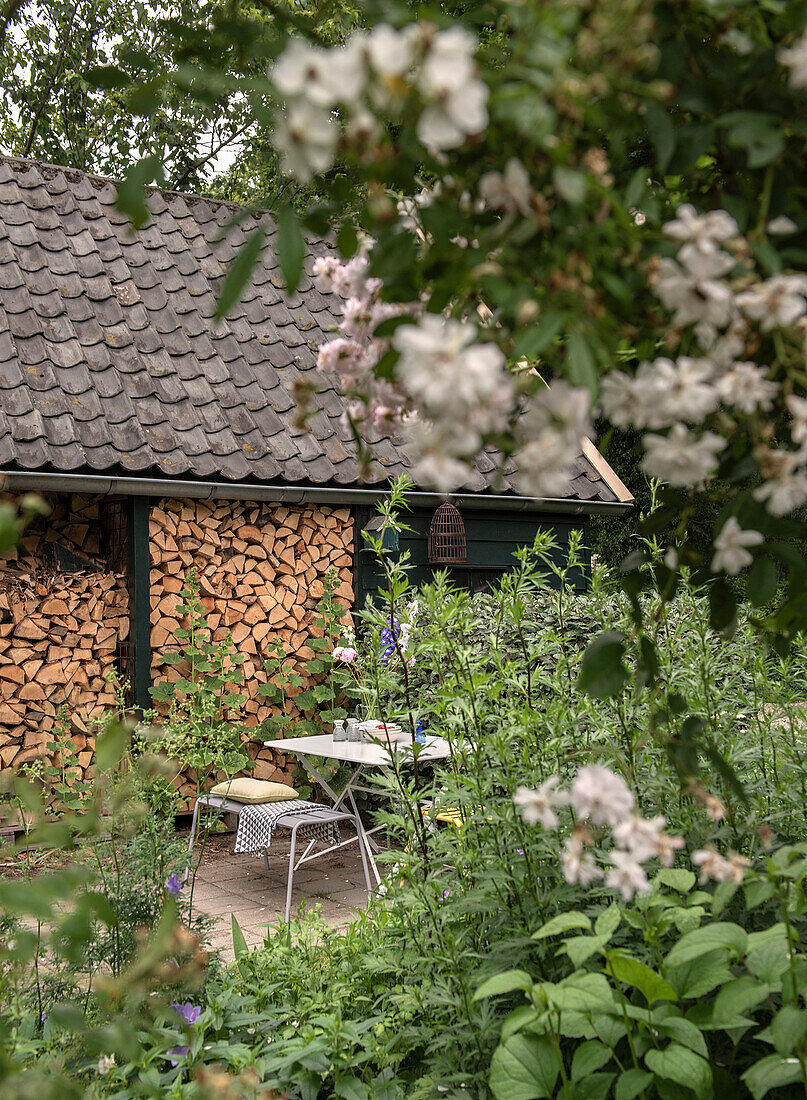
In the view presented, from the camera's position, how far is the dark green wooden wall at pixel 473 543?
20.4 feet

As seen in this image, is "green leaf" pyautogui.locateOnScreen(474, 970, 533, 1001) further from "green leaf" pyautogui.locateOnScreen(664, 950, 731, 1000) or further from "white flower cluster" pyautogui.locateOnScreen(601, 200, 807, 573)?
"white flower cluster" pyautogui.locateOnScreen(601, 200, 807, 573)

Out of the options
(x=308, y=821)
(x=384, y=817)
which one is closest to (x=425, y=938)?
(x=384, y=817)

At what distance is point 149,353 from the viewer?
597 centimetres

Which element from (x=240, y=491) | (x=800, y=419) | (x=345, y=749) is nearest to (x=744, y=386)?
(x=800, y=419)

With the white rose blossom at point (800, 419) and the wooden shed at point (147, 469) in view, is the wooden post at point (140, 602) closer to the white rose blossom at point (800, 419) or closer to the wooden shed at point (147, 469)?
the wooden shed at point (147, 469)

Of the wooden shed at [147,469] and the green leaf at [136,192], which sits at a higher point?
the wooden shed at [147,469]

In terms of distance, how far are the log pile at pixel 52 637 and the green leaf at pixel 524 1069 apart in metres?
3.92

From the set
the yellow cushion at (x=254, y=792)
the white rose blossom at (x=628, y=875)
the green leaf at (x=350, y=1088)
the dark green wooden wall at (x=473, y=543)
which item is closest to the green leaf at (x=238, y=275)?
the white rose blossom at (x=628, y=875)

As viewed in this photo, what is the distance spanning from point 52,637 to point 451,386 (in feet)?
16.8

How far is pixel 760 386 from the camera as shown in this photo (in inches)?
30.6

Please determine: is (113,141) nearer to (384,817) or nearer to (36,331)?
(36,331)

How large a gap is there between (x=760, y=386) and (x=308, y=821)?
3961 mm

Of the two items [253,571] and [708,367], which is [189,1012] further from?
[253,571]

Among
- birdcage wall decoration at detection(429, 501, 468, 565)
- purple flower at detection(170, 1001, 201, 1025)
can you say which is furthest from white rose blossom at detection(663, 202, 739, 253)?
birdcage wall decoration at detection(429, 501, 468, 565)
